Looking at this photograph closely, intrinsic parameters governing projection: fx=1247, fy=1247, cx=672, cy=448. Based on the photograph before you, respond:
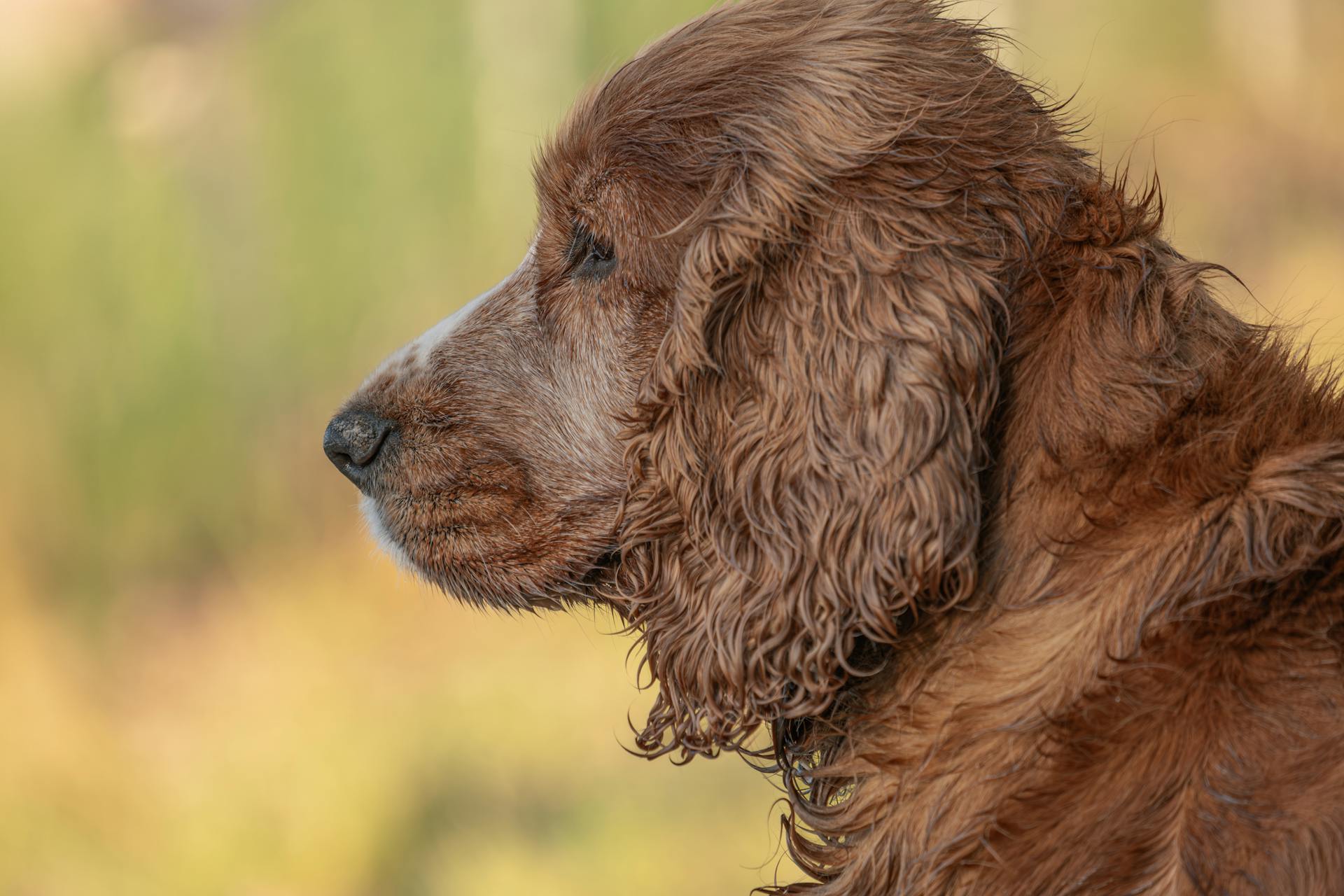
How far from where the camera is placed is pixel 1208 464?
179cm

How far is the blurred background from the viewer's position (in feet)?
15.7

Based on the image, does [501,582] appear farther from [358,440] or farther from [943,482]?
[943,482]

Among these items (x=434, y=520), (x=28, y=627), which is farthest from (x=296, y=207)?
(x=434, y=520)

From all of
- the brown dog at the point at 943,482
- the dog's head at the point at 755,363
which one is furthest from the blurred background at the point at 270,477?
the brown dog at the point at 943,482

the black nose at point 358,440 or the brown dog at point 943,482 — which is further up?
the brown dog at point 943,482

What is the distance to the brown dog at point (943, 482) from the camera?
66.1 inches

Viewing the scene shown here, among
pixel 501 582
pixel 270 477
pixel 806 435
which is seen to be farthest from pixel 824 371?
pixel 270 477

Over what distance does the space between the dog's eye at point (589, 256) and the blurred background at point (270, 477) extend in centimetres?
253

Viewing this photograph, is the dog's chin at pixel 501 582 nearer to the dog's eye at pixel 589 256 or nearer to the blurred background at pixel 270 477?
the dog's eye at pixel 589 256

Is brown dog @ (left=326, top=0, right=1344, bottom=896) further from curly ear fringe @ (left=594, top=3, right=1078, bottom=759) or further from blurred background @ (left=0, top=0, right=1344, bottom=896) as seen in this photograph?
blurred background @ (left=0, top=0, right=1344, bottom=896)

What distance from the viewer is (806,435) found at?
76.1 inches

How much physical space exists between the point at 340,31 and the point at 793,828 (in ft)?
14.6

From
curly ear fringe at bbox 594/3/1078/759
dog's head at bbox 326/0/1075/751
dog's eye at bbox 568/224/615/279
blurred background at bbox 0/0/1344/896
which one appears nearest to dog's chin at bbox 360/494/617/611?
dog's head at bbox 326/0/1075/751

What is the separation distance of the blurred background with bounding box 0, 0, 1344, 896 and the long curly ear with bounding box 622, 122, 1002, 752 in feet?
9.01
